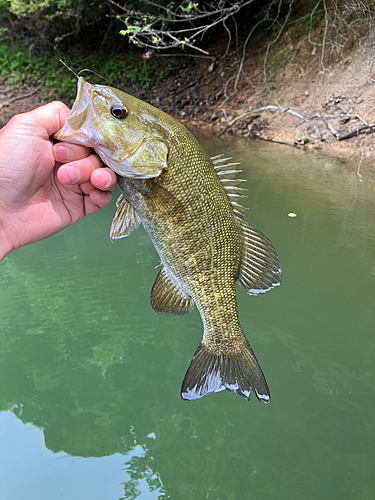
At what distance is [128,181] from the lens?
197 cm

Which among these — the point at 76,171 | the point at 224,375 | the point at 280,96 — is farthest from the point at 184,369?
the point at 280,96

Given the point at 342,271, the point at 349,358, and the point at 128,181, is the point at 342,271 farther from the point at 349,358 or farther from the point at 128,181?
the point at 128,181

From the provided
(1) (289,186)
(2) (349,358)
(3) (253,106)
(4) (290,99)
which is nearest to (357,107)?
(4) (290,99)

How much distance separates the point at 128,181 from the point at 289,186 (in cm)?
455

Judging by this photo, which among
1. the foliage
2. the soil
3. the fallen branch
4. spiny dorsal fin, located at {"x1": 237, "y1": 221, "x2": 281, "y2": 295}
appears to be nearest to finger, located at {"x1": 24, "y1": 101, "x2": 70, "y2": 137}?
spiny dorsal fin, located at {"x1": 237, "y1": 221, "x2": 281, "y2": 295}

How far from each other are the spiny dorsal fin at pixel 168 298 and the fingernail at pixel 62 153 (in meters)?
0.73

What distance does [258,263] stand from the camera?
85.3 inches

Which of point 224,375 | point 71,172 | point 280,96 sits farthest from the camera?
point 280,96

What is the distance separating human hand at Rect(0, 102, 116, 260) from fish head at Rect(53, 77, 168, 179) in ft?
0.67

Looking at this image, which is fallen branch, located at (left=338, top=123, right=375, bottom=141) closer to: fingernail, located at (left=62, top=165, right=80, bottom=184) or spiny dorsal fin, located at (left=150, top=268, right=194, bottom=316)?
spiny dorsal fin, located at (left=150, top=268, right=194, bottom=316)

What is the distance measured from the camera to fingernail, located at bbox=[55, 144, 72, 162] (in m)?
2.05

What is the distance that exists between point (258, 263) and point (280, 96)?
9.20 metres

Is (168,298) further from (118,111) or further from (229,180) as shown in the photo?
(118,111)

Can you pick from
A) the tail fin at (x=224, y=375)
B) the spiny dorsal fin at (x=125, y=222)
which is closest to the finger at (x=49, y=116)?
the spiny dorsal fin at (x=125, y=222)
